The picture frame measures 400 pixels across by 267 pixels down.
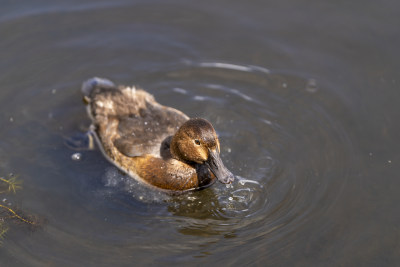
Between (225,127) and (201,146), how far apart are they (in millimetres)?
1282

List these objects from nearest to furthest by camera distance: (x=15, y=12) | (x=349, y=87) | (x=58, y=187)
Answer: (x=58, y=187) < (x=349, y=87) < (x=15, y=12)

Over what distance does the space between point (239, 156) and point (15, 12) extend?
4729mm

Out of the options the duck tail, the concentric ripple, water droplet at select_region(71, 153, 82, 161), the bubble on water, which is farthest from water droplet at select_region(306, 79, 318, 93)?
water droplet at select_region(71, 153, 82, 161)

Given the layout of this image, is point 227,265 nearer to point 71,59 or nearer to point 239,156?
point 239,156

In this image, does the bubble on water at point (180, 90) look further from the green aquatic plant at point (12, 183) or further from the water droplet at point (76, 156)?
the green aquatic plant at point (12, 183)

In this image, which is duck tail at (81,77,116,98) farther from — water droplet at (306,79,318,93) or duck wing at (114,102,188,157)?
water droplet at (306,79,318,93)

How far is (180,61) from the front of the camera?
841cm

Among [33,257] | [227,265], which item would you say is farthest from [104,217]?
[227,265]

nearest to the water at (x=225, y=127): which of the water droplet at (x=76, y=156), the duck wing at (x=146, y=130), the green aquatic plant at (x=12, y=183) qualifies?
the water droplet at (x=76, y=156)

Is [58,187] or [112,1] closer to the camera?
[58,187]

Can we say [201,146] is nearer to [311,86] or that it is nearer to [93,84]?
[93,84]

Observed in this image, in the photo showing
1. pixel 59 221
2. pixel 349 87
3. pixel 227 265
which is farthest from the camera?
pixel 349 87

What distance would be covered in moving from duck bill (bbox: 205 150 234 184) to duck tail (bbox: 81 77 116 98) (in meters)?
2.22

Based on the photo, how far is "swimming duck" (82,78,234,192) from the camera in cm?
619
